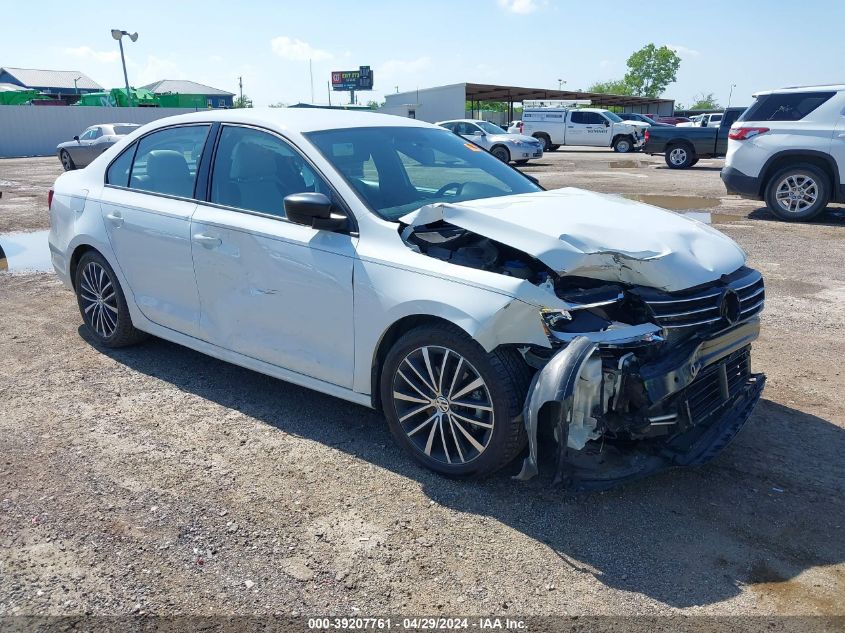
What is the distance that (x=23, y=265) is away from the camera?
841 cm

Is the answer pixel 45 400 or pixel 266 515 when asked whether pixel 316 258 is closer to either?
pixel 266 515

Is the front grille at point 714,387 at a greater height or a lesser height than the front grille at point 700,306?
lesser

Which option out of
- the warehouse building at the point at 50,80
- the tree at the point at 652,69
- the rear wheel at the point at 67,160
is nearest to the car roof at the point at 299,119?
the rear wheel at the point at 67,160

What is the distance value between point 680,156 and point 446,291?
21493 mm

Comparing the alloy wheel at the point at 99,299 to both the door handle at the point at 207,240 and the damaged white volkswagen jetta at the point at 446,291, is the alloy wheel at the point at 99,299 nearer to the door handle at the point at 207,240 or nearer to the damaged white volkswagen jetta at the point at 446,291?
the damaged white volkswagen jetta at the point at 446,291

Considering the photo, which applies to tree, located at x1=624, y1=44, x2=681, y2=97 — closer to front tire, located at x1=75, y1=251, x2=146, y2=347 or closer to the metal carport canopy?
the metal carport canopy

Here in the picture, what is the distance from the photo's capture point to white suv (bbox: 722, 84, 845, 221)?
10.4 meters

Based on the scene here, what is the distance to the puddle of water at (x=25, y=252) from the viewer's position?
8.29 meters

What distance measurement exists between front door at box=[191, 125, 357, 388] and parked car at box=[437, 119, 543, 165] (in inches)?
796

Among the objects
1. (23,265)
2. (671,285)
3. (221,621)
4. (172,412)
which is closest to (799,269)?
(671,285)

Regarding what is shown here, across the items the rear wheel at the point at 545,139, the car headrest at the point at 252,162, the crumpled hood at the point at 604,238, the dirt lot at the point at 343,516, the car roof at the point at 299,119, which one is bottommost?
the rear wheel at the point at 545,139

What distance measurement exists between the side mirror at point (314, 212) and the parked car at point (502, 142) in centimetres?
2077

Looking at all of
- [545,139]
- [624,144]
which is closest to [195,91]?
[545,139]

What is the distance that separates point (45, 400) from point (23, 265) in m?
4.62
